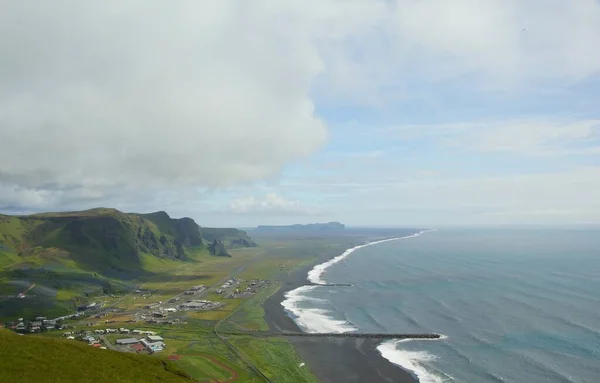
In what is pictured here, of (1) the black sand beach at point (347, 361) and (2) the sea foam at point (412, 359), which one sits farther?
(1) the black sand beach at point (347, 361)

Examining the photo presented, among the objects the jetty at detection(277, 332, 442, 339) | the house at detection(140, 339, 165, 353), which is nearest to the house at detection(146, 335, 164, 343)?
the house at detection(140, 339, 165, 353)

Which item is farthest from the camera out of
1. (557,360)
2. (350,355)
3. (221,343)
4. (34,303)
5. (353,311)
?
(34,303)

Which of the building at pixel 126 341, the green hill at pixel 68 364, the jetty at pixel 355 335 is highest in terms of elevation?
the green hill at pixel 68 364

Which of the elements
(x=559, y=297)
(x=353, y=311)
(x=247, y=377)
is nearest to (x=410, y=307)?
(x=353, y=311)

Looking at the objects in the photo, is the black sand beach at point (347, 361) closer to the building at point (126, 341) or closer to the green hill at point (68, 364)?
the green hill at point (68, 364)

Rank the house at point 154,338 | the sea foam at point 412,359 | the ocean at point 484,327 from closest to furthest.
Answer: the sea foam at point 412,359
the ocean at point 484,327
the house at point 154,338

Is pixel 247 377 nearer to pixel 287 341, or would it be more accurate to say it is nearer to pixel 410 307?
pixel 287 341

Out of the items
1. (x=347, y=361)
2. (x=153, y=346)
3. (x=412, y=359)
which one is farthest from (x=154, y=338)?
(x=412, y=359)

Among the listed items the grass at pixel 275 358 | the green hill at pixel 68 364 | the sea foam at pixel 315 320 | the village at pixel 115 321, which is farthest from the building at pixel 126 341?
the green hill at pixel 68 364
